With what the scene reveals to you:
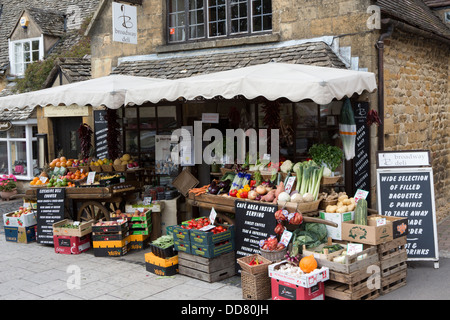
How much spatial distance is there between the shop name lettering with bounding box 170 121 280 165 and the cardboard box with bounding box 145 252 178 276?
2.02m

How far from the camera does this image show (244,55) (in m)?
9.10

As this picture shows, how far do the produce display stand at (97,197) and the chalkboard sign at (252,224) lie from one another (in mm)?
2842

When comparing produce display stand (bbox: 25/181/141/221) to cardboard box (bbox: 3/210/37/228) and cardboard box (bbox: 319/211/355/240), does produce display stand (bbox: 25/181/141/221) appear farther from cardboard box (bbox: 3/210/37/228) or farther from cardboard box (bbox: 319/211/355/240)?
cardboard box (bbox: 319/211/355/240)

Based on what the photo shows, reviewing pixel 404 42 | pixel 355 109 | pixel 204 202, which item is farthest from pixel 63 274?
pixel 404 42

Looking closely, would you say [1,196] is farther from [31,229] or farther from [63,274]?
[63,274]

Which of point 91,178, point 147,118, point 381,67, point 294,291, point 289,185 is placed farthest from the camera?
point 147,118

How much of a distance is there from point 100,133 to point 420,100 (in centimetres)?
696

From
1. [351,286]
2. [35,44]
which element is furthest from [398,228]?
[35,44]

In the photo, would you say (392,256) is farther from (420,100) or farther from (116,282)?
(420,100)

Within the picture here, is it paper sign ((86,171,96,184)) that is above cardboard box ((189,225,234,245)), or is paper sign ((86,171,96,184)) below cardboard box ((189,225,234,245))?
above

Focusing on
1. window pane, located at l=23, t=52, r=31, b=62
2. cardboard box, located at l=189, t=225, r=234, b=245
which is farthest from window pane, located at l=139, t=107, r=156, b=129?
window pane, located at l=23, t=52, r=31, b=62

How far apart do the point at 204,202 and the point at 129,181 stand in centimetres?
239

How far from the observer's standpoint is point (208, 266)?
21.4 ft

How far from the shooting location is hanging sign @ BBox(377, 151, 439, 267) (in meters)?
6.96
